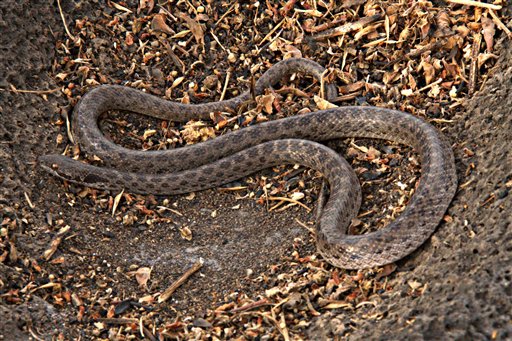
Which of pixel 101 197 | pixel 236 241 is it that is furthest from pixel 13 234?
pixel 236 241

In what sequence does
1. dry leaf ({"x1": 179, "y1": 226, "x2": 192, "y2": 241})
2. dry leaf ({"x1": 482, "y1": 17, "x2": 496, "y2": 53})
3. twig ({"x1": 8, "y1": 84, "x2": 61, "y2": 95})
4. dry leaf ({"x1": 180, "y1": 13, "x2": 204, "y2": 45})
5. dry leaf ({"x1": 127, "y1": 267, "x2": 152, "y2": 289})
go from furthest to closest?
dry leaf ({"x1": 180, "y1": 13, "x2": 204, "y2": 45}) → twig ({"x1": 8, "y1": 84, "x2": 61, "y2": 95}) → dry leaf ({"x1": 482, "y1": 17, "x2": 496, "y2": 53}) → dry leaf ({"x1": 179, "y1": 226, "x2": 192, "y2": 241}) → dry leaf ({"x1": 127, "y1": 267, "x2": 152, "y2": 289})

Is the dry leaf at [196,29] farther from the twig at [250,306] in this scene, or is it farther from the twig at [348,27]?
the twig at [250,306]

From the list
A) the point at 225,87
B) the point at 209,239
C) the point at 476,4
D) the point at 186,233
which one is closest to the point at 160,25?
the point at 225,87

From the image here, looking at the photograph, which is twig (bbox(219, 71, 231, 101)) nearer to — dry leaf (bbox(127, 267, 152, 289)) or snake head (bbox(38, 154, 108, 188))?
snake head (bbox(38, 154, 108, 188))

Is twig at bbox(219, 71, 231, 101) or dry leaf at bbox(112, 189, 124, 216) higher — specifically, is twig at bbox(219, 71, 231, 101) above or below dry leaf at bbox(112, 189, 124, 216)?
above

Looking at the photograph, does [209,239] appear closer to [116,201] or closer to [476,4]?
[116,201]

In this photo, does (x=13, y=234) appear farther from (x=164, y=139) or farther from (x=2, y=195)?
(x=164, y=139)

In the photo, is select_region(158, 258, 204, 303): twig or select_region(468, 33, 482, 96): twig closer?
select_region(158, 258, 204, 303): twig

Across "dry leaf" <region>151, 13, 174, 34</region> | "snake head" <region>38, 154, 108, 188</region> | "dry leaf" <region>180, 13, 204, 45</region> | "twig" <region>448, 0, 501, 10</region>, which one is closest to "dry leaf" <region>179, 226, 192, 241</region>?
"snake head" <region>38, 154, 108, 188</region>
